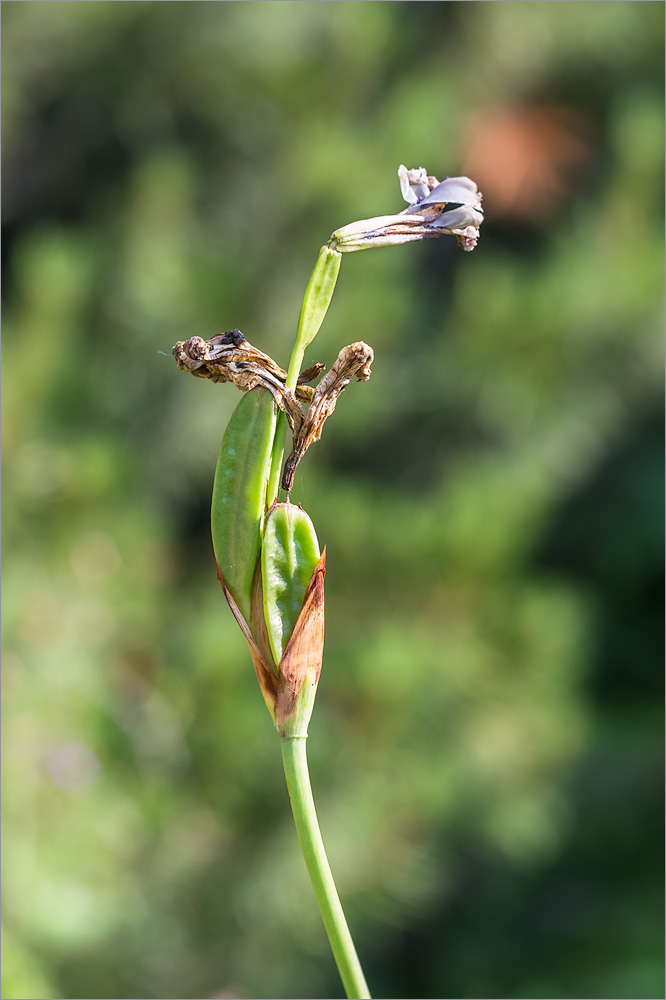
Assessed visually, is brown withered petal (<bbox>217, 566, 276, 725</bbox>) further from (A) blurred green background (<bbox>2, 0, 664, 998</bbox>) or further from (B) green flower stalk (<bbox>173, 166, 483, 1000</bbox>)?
(A) blurred green background (<bbox>2, 0, 664, 998</bbox>)

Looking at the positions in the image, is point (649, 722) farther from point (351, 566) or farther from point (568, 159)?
point (568, 159)

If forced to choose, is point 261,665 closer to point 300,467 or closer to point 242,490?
point 242,490

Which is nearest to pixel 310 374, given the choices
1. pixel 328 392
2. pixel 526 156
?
pixel 328 392

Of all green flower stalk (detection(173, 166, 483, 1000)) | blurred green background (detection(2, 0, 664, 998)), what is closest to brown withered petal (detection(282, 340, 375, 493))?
green flower stalk (detection(173, 166, 483, 1000))

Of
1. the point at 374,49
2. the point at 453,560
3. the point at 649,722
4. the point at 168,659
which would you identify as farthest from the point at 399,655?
the point at 649,722

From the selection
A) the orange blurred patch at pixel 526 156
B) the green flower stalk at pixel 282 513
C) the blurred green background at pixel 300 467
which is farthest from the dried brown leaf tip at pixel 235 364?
the orange blurred patch at pixel 526 156

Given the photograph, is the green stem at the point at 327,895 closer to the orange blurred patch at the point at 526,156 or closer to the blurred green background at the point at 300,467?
the blurred green background at the point at 300,467
